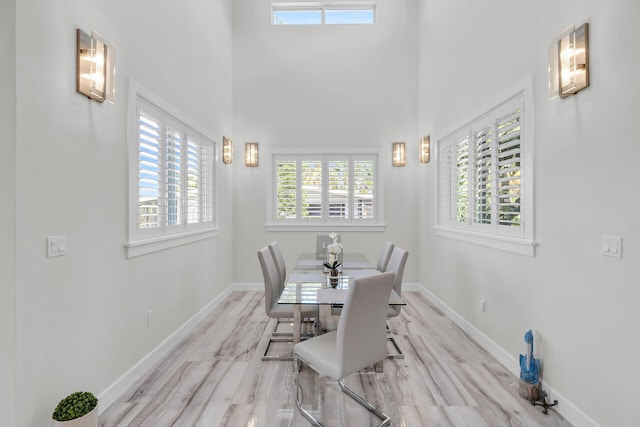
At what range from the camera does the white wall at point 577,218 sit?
5.37 feet

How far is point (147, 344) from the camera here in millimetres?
2645

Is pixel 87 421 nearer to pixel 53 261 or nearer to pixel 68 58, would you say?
pixel 53 261

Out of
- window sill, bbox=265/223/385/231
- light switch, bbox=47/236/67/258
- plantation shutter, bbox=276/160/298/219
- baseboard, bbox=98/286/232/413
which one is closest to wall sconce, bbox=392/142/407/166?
window sill, bbox=265/223/385/231

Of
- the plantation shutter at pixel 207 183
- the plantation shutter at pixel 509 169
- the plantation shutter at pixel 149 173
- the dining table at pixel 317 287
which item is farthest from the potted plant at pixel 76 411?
the plantation shutter at pixel 509 169

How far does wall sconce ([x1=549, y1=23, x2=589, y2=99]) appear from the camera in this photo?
6.07ft

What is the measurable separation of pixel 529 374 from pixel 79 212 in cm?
317

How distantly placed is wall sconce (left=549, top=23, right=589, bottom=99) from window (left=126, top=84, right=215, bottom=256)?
3.04 m

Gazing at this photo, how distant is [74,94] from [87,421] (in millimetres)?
1850

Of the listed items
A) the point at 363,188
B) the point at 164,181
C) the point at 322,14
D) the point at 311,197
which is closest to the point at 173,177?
the point at 164,181

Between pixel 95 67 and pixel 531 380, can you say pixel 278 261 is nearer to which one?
pixel 95 67

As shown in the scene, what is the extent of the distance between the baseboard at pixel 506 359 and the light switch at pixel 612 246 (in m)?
0.99

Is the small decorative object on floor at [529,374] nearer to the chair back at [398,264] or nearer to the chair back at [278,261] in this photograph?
the chair back at [398,264]

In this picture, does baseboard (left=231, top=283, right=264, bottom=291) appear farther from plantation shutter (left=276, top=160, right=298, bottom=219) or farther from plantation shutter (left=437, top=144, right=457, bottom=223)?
plantation shutter (left=437, top=144, right=457, bottom=223)

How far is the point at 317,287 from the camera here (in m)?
2.47
